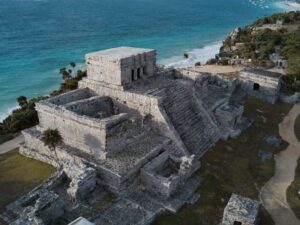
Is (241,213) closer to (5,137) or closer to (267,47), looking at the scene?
(5,137)

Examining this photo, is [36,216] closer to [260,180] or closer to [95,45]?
[260,180]

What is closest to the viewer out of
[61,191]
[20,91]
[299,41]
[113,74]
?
[61,191]

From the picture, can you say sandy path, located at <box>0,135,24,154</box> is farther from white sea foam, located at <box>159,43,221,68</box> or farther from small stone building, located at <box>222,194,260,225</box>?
white sea foam, located at <box>159,43,221,68</box>

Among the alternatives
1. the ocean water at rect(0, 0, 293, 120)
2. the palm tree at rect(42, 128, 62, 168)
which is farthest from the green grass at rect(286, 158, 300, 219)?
the ocean water at rect(0, 0, 293, 120)

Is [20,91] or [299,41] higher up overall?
[299,41]

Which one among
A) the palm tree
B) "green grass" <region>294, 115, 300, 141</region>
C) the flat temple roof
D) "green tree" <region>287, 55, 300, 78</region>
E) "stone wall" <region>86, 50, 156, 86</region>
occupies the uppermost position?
the flat temple roof

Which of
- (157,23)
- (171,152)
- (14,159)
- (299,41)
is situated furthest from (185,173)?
(157,23)
